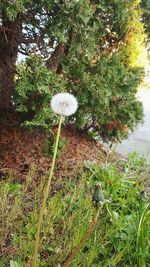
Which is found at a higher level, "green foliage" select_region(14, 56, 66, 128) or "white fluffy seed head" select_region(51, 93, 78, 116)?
"green foliage" select_region(14, 56, 66, 128)

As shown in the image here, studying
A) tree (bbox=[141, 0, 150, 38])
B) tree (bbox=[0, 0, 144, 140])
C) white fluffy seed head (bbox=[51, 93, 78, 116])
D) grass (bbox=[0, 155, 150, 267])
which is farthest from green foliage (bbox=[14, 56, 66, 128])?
tree (bbox=[141, 0, 150, 38])

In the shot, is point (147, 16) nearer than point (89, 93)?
No

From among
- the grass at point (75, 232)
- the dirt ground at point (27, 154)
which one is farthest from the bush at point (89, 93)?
the grass at point (75, 232)

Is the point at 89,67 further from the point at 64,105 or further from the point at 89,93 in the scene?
the point at 64,105

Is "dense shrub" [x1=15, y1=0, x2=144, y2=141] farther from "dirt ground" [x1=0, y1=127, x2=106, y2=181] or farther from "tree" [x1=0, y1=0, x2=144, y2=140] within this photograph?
"dirt ground" [x1=0, y1=127, x2=106, y2=181]

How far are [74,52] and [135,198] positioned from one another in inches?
65.7

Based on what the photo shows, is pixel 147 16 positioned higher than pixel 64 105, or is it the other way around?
pixel 147 16

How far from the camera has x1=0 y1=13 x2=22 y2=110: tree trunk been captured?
340 centimetres

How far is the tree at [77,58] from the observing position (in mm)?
2969

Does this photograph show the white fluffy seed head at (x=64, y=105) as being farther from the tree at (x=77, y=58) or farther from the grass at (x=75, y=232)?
the tree at (x=77, y=58)

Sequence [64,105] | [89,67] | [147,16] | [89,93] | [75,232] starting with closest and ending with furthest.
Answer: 1. [64,105]
2. [75,232]
3. [89,93]
4. [89,67]
5. [147,16]

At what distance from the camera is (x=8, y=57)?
3.54 metres

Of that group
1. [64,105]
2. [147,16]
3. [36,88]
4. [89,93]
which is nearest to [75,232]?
[64,105]

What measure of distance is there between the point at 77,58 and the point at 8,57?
777mm
